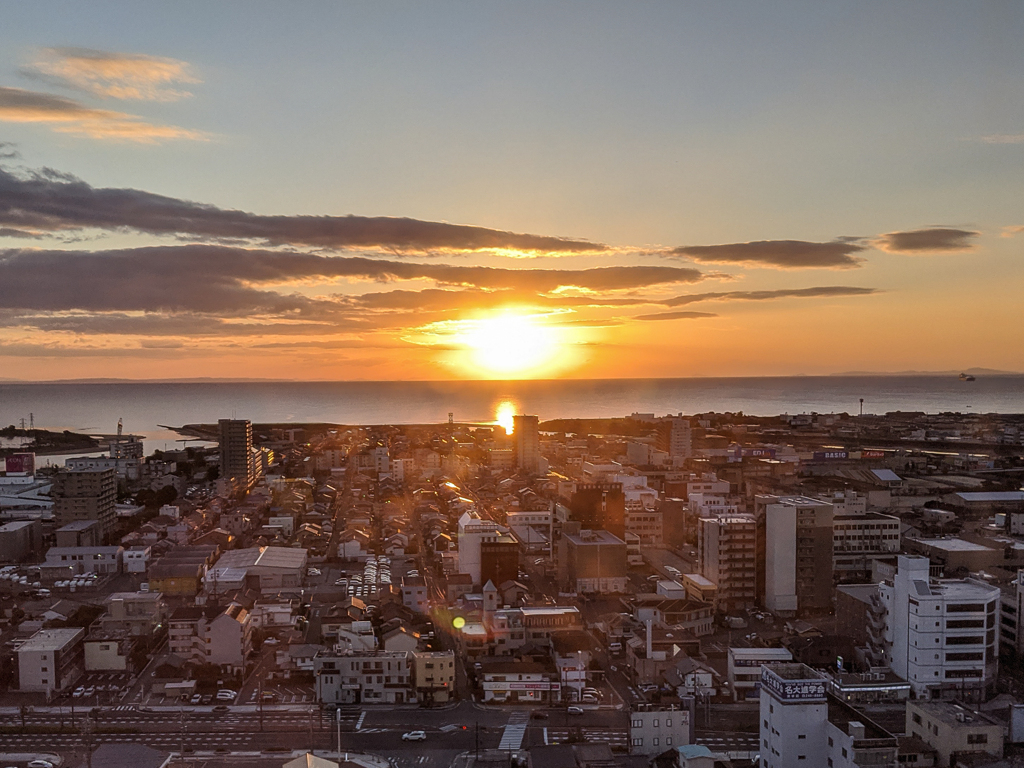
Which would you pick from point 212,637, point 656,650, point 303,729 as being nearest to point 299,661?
point 212,637

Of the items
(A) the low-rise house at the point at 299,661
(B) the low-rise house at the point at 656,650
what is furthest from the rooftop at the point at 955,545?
(A) the low-rise house at the point at 299,661

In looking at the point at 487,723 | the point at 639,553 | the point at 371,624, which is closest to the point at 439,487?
the point at 639,553

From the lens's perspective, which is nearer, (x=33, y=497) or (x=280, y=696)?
(x=280, y=696)

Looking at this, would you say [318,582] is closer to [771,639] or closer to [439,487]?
[771,639]

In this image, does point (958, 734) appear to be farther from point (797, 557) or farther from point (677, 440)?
point (677, 440)

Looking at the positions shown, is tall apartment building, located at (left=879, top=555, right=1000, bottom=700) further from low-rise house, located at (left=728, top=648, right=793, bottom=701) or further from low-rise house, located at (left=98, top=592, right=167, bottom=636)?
low-rise house, located at (left=98, top=592, right=167, bottom=636)

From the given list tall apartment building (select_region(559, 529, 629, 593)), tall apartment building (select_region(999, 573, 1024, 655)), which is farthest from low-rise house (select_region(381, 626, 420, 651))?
tall apartment building (select_region(999, 573, 1024, 655))
